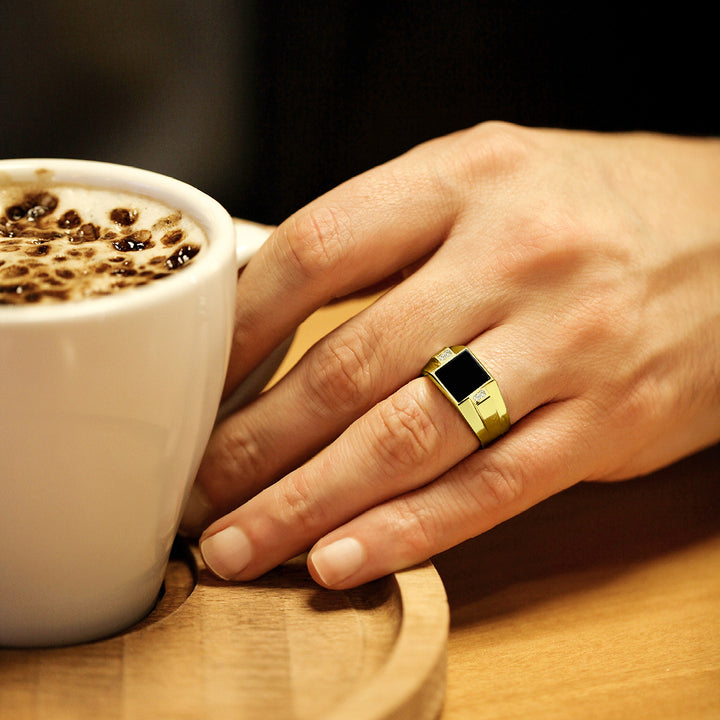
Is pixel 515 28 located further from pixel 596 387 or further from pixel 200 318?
pixel 200 318

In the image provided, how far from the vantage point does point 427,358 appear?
2.02ft

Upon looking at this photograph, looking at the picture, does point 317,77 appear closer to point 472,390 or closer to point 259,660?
point 472,390

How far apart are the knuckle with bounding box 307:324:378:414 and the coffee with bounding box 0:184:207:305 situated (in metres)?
0.13

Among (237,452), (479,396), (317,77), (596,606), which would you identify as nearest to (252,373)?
(237,452)

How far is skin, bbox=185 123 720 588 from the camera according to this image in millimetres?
593

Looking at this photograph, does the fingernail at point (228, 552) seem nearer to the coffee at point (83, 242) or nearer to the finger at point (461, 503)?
the finger at point (461, 503)

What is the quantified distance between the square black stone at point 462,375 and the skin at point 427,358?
1 cm

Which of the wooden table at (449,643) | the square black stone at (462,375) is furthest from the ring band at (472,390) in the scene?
the wooden table at (449,643)

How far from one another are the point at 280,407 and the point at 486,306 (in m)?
0.16

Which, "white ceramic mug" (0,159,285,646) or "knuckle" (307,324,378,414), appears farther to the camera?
"knuckle" (307,324,378,414)

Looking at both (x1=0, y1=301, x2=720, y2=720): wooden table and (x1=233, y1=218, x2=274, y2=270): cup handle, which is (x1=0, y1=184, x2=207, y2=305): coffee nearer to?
(x1=233, y1=218, x2=274, y2=270): cup handle

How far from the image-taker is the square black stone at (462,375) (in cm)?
59

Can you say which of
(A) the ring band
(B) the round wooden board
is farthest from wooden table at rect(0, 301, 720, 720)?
(A) the ring band

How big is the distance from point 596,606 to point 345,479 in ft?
0.65
